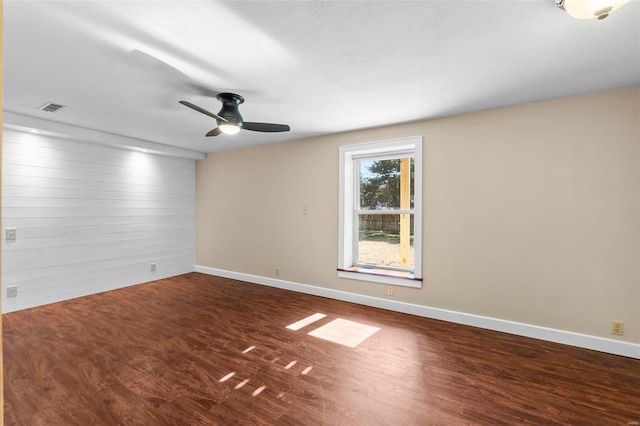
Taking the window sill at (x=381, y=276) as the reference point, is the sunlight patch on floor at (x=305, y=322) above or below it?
below

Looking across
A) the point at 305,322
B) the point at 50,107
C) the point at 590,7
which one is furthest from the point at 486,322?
the point at 50,107

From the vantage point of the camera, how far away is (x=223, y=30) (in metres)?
2.19

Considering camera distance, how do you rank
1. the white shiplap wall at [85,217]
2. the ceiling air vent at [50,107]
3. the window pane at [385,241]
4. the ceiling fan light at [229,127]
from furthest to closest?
the window pane at [385,241]
the white shiplap wall at [85,217]
the ceiling air vent at [50,107]
the ceiling fan light at [229,127]

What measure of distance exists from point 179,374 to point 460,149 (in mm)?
3617

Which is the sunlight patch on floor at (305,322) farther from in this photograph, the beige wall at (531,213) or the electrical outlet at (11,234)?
the electrical outlet at (11,234)

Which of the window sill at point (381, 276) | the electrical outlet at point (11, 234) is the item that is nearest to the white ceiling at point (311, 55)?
the electrical outlet at point (11, 234)

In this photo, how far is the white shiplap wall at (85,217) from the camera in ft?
13.4

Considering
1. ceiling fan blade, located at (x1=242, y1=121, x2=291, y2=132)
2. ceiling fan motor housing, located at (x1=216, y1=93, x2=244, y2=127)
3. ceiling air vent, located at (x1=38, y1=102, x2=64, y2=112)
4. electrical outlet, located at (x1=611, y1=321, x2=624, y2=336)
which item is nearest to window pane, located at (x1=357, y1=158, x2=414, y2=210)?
ceiling fan blade, located at (x1=242, y1=121, x2=291, y2=132)

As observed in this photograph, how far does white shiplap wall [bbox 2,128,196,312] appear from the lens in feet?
13.4

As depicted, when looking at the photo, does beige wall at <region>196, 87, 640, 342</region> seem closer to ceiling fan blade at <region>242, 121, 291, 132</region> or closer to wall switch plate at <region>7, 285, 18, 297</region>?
ceiling fan blade at <region>242, 121, 291, 132</region>

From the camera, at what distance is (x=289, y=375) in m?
2.64

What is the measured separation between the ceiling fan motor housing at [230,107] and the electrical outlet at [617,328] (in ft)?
13.2

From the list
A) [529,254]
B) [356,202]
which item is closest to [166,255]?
[356,202]

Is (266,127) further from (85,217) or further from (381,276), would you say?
(85,217)
